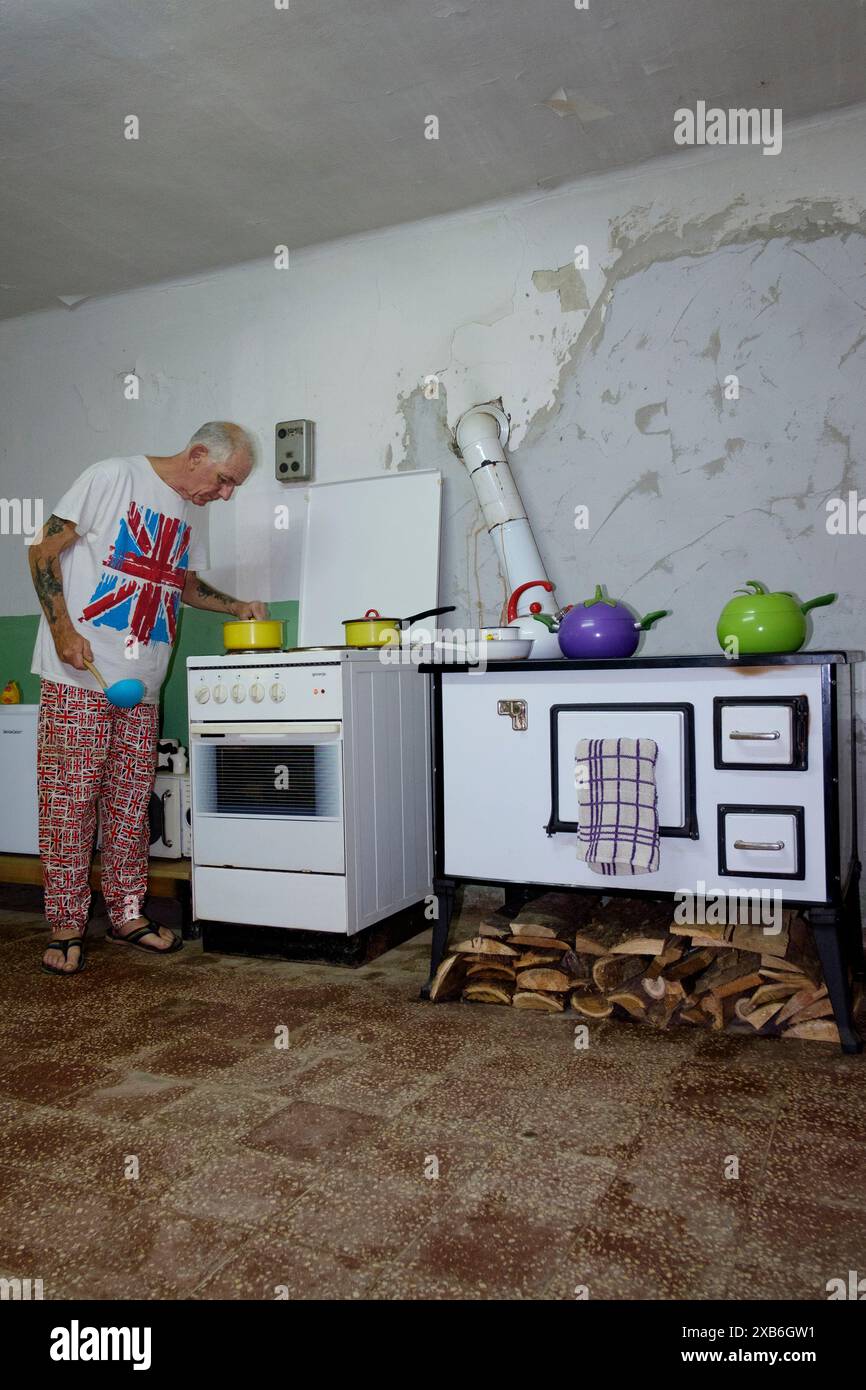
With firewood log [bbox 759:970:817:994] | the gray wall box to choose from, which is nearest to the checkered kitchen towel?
firewood log [bbox 759:970:817:994]

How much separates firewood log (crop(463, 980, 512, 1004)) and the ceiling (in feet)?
8.45

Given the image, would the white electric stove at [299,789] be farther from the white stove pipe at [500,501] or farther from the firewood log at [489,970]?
the white stove pipe at [500,501]

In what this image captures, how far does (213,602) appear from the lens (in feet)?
10.7

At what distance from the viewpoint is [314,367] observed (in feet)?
12.2

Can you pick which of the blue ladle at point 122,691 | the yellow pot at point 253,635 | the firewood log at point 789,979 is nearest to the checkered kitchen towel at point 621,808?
the firewood log at point 789,979

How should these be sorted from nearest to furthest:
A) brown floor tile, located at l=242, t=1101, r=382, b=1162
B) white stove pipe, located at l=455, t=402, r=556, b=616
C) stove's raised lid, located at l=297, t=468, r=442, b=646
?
brown floor tile, located at l=242, t=1101, r=382, b=1162 → white stove pipe, located at l=455, t=402, r=556, b=616 → stove's raised lid, located at l=297, t=468, r=442, b=646

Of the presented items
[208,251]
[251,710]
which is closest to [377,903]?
[251,710]

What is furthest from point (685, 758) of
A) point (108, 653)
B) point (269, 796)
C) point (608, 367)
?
point (108, 653)

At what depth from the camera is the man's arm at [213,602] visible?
10.6ft

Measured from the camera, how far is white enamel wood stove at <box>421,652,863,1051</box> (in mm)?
2041

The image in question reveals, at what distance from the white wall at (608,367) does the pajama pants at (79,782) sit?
1103 millimetres

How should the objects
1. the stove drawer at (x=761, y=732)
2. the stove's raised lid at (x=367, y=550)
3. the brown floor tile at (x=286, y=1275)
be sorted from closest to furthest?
the brown floor tile at (x=286, y=1275) < the stove drawer at (x=761, y=732) < the stove's raised lid at (x=367, y=550)

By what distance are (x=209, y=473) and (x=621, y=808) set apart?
174 centimetres

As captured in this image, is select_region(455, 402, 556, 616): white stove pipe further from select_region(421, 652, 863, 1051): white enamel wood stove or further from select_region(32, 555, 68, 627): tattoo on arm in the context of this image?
select_region(32, 555, 68, 627): tattoo on arm
